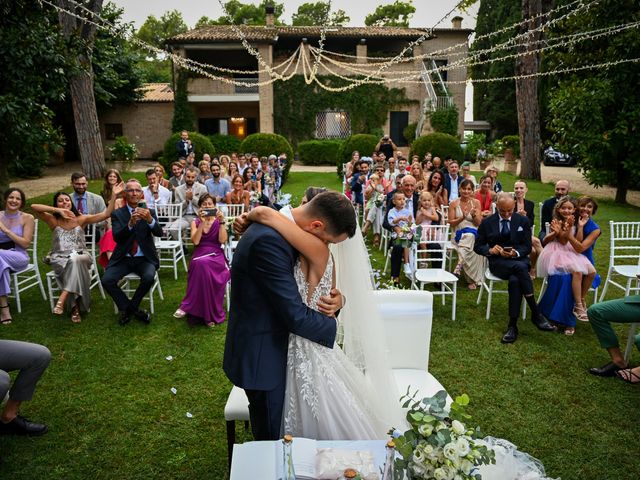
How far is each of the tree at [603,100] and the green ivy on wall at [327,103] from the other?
1285cm

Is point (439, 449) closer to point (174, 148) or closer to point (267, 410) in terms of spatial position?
point (267, 410)

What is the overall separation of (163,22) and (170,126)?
1009 inches

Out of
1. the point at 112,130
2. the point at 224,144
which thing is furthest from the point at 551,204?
the point at 112,130

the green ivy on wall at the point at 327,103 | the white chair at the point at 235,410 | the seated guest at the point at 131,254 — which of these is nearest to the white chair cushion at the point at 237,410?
the white chair at the point at 235,410

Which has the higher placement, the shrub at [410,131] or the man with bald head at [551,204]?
the shrub at [410,131]

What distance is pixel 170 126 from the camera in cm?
2708

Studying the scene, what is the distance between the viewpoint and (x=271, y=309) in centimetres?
231

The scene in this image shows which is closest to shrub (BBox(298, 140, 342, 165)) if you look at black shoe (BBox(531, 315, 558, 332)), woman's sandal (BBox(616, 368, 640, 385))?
black shoe (BBox(531, 315, 558, 332))

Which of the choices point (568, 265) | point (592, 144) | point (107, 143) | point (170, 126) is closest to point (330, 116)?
point (170, 126)

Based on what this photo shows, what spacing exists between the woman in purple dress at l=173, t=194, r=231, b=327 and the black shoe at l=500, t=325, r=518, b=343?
10.2 feet

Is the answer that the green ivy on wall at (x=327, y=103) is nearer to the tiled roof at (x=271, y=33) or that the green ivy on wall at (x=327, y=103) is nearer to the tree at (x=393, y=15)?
the tiled roof at (x=271, y=33)

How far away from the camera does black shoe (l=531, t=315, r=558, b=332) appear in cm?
542

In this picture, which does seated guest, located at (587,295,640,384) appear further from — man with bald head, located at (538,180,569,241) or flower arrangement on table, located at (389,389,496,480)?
flower arrangement on table, located at (389,389,496,480)

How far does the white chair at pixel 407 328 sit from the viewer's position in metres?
→ 3.34
